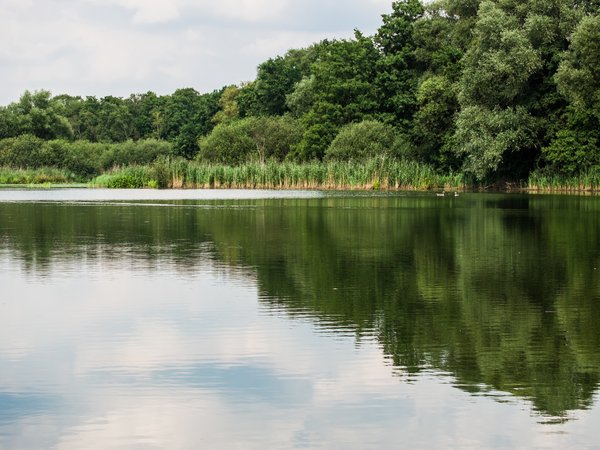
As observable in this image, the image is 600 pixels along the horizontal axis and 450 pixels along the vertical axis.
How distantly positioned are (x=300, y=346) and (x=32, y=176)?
97160 mm

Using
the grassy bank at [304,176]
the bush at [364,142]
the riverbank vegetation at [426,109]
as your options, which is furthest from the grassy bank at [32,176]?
the bush at [364,142]

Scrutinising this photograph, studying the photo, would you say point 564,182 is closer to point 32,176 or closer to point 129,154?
point 32,176

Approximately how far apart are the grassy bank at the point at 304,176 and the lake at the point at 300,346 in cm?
4724

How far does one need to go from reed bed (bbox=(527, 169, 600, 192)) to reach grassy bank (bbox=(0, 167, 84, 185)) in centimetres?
5497

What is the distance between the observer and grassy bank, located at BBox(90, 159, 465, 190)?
70.9 metres

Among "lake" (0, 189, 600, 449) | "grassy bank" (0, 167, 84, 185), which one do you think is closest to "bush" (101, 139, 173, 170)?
"grassy bank" (0, 167, 84, 185)

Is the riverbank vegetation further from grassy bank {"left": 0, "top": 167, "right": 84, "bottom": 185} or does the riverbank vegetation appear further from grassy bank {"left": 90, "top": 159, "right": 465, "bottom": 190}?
grassy bank {"left": 0, "top": 167, "right": 84, "bottom": 185}

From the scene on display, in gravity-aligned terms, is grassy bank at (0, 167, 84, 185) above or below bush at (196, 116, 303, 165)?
below

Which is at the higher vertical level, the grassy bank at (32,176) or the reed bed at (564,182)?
the grassy bank at (32,176)

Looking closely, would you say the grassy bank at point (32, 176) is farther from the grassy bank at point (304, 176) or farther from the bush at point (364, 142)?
the bush at point (364, 142)

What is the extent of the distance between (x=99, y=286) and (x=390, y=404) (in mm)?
8768

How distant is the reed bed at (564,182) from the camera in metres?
65.1

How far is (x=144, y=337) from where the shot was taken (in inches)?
455

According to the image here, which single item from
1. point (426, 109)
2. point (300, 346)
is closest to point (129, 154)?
point (426, 109)
